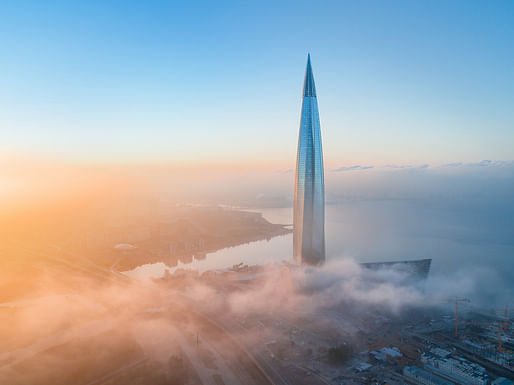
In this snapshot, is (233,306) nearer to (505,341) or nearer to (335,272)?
(335,272)

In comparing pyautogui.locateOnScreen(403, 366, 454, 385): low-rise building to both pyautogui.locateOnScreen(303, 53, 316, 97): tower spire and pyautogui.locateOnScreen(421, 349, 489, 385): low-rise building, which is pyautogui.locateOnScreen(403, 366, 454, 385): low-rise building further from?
pyautogui.locateOnScreen(303, 53, 316, 97): tower spire

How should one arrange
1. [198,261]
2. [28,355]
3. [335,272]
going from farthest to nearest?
1. [198,261]
2. [335,272]
3. [28,355]

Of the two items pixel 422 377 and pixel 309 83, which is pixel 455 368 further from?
pixel 309 83

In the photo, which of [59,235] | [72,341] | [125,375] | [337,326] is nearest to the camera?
[125,375]

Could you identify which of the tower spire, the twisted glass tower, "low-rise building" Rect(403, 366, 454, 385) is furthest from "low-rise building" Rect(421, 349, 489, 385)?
the tower spire

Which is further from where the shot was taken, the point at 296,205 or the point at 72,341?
the point at 296,205

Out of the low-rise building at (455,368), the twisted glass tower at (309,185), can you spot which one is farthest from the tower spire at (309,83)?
the low-rise building at (455,368)

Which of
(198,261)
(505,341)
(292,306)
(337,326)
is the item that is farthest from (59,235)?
(505,341)

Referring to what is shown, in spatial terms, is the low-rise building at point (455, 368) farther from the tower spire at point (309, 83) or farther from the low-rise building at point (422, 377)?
the tower spire at point (309, 83)

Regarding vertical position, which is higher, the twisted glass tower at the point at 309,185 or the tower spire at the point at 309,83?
the tower spire at the point at 309,83
